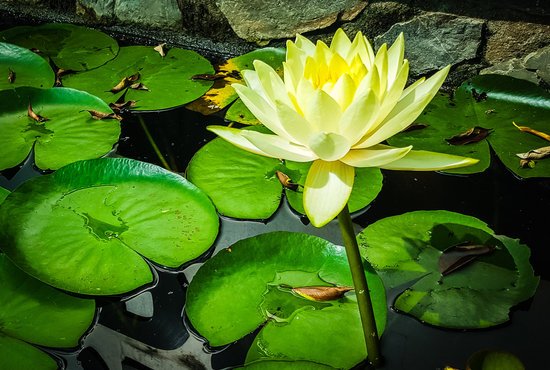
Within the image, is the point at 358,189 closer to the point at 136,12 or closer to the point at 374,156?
the point at 374,156

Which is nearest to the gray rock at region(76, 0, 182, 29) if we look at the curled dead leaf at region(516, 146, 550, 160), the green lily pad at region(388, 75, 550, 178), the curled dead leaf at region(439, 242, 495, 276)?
the green lily pad at region(388, 75, 550, 178)

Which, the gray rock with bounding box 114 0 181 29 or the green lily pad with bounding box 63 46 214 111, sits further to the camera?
the gray rock with bounding box 114 0 181 29

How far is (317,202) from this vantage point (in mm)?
764

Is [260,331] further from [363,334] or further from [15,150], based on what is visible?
[15,150]

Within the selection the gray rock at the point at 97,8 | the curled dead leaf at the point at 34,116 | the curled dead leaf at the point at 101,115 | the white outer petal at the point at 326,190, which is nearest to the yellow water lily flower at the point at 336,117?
the white outer petal at the point at 326,190

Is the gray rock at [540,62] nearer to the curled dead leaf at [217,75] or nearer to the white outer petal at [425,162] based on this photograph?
the curled dead leaf at [217,75]

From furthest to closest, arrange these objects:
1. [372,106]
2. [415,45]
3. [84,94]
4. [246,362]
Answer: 1. [415,45]
2. [84,94]
3. [246,362]
4. [372,106]

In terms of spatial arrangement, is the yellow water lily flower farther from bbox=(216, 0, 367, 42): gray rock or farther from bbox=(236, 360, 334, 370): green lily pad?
bbox=(216, 0, 367, 42): gray rock

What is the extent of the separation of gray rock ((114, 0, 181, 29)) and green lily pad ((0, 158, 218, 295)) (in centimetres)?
116

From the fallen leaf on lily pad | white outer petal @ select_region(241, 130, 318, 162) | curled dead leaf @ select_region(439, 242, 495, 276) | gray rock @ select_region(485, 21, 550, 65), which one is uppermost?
white outer petal @ select_region(241, 130, 318, 162)

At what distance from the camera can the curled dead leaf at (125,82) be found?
1.85 m

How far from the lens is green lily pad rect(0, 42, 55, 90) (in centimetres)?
186

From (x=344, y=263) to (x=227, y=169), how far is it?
19.1 inches

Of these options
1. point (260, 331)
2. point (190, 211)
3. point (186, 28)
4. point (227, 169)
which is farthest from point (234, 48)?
point (260, 331)
